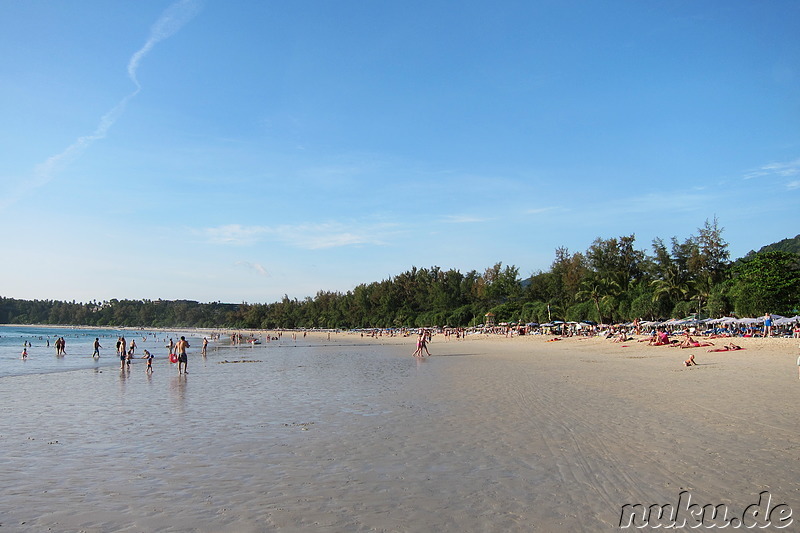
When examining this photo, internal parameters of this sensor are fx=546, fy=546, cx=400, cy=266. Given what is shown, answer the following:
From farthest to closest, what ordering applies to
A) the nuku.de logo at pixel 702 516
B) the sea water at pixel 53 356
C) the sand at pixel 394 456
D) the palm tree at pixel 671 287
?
the palm tree at pixel 671 287 < the sea water at pixel 53 356 < the sand at pixel 394 456 < the nuku.de logo at pixel 702 516

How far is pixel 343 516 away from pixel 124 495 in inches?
113

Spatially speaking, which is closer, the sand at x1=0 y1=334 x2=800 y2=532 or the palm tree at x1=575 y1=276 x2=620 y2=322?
the sand at x1=0 y1=334 x2=800 y2=532

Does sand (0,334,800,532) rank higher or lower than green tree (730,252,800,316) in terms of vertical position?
lower

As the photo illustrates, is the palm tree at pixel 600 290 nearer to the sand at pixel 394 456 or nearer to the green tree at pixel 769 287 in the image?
the green tree at pixel 769 287

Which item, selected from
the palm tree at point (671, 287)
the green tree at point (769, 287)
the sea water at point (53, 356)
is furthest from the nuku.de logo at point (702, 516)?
the palm tree at point (671, 287)

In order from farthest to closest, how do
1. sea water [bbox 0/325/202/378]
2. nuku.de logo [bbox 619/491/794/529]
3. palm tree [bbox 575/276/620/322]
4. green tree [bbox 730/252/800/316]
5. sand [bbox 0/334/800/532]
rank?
1. palm tree [bbox 575/276/620/322]
2. green tree [bbox 730/252/800/316]
3. sea water [bbox 0/325/202/378]
4. sand [bbox 0/334/800/532]
5. nuku.de logo [bbox 619/491/794/529]

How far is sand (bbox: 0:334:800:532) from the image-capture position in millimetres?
5867

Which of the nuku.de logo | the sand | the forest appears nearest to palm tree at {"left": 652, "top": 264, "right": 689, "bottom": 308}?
the forest

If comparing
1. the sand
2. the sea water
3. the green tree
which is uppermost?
the green tree

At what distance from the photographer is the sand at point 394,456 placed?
5.87 meters

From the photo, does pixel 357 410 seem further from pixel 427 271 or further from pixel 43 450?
pixel 427 271

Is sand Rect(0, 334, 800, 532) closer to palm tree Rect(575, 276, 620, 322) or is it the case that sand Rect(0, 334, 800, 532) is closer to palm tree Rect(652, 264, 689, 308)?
palm tree Rect(652, 264, 689, 308)

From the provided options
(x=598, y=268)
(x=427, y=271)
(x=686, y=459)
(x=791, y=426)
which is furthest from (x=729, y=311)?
(x=427, y=271)

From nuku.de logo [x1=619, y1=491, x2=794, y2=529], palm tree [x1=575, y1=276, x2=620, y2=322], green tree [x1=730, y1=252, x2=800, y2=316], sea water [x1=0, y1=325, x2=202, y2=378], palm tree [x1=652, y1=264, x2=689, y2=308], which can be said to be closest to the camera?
nuku.de logo [x1=619, y1=491, x2=794, y2=529]
